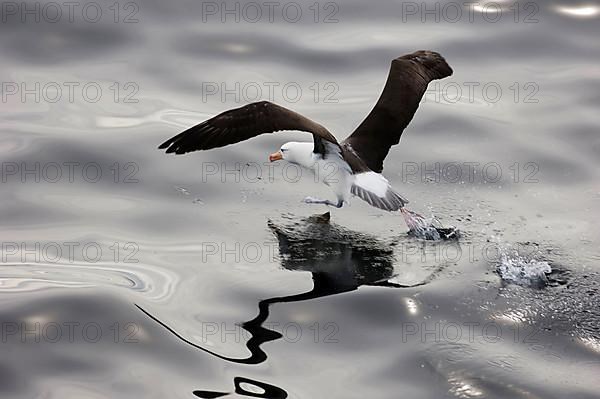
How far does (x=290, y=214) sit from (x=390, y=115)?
122cm

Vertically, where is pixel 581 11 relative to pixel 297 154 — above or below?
above

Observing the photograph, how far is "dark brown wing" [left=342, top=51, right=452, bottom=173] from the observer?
10.0 metres

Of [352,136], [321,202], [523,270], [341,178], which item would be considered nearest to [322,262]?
[321,202]

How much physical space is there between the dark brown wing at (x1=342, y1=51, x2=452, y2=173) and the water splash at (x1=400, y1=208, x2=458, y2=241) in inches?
28.5

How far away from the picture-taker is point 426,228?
935cm

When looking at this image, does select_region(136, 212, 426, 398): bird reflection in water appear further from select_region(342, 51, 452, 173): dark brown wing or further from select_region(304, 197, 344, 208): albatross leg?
select_region(342, 51, 452, 173): dark brown wing

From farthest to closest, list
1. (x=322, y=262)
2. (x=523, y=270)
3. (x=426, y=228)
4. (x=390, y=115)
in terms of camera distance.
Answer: (x=390, y=115) < (x=426, y=228) < (x=322, y=262) < (x=523, y=270)

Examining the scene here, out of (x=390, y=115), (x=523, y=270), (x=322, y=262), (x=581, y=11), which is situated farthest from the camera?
(x=581, y=11)

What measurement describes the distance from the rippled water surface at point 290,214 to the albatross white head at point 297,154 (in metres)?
0.31

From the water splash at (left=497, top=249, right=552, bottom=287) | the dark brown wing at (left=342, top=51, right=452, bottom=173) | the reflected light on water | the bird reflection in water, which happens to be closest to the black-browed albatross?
the dark brown wing at (left=342, top=51, right=452, bottom=173)

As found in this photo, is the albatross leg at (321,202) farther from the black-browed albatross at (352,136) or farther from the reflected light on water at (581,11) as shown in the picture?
the reflected light on water at (581,11)

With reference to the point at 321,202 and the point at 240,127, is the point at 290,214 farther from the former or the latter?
the point at 240,127

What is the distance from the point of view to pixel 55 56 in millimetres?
12586

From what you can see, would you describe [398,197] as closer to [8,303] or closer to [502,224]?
[502,224]
